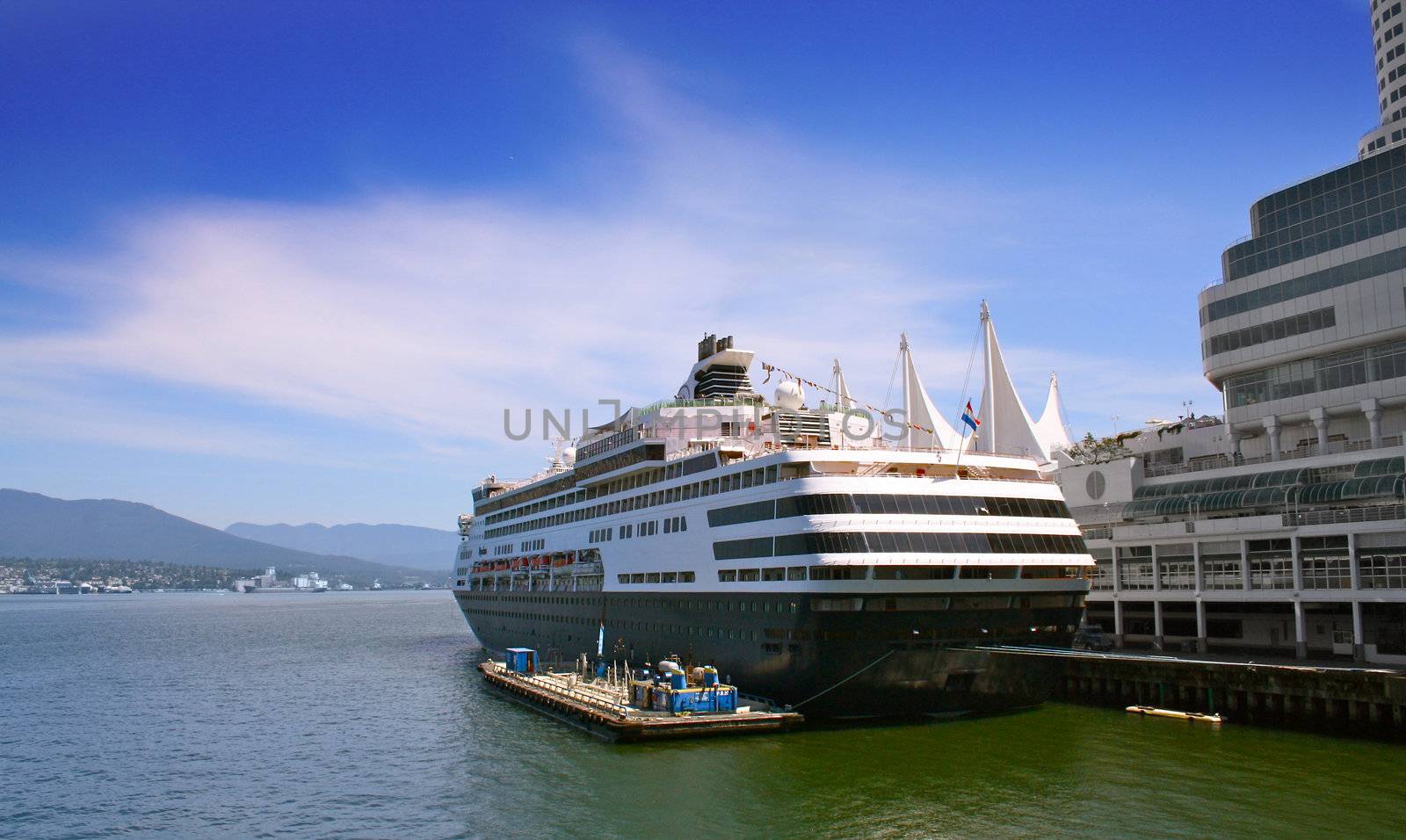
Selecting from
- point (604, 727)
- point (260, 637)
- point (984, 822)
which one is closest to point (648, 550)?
point (604, 727)

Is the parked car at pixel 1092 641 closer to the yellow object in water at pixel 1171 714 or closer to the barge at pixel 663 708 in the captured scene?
the yellow object in water at pixel 1171 714

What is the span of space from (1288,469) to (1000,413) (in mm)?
24691

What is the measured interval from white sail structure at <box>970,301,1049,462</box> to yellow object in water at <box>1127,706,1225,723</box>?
1158 inches

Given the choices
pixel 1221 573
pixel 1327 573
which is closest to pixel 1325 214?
pixel 1327 573

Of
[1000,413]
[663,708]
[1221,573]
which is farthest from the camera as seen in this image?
[1000,413]

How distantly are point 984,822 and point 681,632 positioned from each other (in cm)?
1895

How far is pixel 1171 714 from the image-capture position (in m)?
37.0

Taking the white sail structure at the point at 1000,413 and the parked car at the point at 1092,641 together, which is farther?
the white sail structure at the point at 1000,413

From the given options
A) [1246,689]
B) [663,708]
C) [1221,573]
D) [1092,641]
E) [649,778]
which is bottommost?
[649,778]

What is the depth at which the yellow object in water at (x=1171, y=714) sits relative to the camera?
118 feet

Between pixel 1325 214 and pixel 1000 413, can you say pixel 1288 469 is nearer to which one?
pixel 1325 214

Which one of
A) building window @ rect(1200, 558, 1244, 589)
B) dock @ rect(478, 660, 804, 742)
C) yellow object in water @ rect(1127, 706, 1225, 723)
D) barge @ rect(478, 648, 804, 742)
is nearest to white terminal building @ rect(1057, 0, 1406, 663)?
building window @ rect(1200, 558, 1244, 589)

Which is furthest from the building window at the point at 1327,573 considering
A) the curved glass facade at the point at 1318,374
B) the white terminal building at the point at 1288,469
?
the curved glass facade at the point at 1318,374

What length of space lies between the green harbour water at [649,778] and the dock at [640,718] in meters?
0.58
